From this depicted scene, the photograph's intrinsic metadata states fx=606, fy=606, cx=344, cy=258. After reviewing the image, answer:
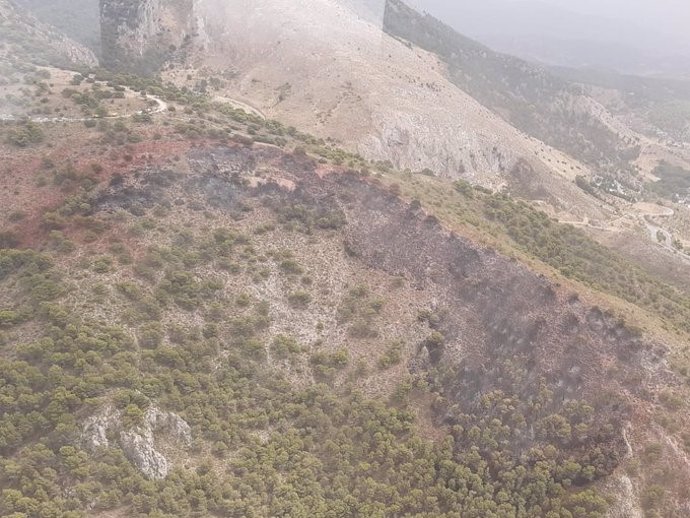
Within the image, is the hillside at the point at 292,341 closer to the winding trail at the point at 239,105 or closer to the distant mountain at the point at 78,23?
the winding trail at the point at 239,105

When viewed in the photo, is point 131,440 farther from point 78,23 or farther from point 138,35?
point 78,23

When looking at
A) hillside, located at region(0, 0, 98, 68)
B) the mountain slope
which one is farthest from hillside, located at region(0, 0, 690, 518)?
the mountain slope

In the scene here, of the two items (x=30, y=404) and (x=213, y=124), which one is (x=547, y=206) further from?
(x=30, y=404)

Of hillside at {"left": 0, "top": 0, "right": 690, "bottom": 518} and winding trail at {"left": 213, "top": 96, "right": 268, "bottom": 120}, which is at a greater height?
hillside at {"left": 0, "top": 0, "right": 690, "bottom": 518}

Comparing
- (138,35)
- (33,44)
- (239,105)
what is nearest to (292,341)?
(239,105)

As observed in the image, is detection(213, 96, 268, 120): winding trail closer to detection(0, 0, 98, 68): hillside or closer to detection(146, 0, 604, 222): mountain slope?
detection(146, 0, 604, 222): mountain slope

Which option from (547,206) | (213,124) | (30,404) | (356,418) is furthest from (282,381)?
(547,206)

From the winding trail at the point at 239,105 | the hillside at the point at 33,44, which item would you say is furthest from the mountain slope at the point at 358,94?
the hillside at the point at 33,44

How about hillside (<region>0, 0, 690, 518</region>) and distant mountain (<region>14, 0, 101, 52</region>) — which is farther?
distant mountain (<region>14, 0, 101, 52</region>)
